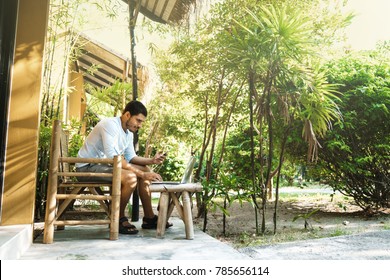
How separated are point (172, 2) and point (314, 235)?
9.47ft

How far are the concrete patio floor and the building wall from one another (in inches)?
12.3

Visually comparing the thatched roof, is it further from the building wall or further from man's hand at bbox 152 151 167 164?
man's hand at bbox 152 151 167 164

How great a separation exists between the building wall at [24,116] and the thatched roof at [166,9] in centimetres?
162

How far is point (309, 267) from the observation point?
5.89 ft

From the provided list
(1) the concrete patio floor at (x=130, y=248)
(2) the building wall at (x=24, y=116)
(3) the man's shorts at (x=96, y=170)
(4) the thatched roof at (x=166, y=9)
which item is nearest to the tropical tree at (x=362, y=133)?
(4) the thatched roof at (x=166, y=9)

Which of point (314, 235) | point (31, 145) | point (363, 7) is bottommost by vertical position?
point (314, 235)

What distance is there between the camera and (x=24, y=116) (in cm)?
250

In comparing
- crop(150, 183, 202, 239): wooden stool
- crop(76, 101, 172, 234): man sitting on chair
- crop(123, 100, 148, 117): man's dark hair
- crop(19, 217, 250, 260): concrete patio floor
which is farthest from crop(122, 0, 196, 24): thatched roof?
crop(19, 217, 250, 260): concrete patio floor

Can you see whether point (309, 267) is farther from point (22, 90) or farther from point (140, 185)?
point (22, 90)

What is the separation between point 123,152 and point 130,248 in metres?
1.01

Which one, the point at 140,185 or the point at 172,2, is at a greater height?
the point at 172,2

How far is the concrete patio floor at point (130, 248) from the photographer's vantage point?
2182 millimetres

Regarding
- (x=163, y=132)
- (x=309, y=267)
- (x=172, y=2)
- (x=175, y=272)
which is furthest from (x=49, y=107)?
(x=163, y=132)

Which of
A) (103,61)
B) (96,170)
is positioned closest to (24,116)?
(96,170)
